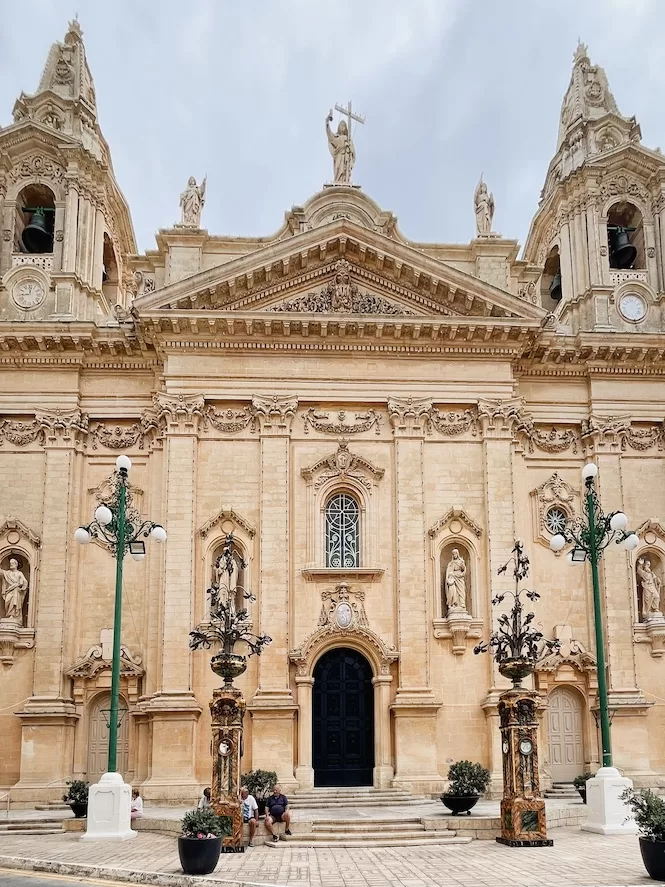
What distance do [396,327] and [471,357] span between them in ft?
8.47

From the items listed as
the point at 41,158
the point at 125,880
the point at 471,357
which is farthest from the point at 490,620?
the point at 41,158

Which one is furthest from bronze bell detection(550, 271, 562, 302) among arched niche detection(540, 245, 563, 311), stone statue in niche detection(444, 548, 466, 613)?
stone statue in niche detection(444, 548, 466, 613)

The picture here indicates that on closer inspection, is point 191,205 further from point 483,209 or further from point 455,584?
point 455,584

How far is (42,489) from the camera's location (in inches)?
1185

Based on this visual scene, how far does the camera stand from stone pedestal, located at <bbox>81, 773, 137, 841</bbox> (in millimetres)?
21281

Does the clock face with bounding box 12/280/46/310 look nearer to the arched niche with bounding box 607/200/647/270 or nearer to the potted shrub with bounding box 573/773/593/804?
the arched niche with bounding box 607/200/647/270

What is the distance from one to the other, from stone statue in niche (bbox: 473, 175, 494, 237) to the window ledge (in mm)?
11414

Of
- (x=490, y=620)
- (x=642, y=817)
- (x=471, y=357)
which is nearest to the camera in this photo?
(x=642, y=817)

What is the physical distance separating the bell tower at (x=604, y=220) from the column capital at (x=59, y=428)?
16254 millimetres

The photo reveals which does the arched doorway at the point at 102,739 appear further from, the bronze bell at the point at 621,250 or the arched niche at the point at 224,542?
the bronze bell at the point at 621,250

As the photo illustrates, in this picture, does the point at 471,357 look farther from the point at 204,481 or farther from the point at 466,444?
the point at 204,481

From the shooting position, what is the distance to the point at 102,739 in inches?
1126

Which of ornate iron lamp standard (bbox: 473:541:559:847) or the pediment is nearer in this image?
ornate iron lamp standard (bbox: 473:541:559:847)

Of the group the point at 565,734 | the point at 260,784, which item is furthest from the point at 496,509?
the point at 260,784
